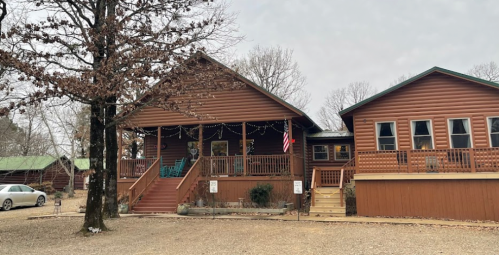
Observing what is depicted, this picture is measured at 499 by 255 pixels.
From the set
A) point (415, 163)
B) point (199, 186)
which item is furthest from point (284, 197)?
point (415, 163)

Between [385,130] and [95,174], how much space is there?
10988 millimetres

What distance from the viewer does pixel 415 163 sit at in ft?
43.8

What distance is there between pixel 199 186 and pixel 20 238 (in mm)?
7635

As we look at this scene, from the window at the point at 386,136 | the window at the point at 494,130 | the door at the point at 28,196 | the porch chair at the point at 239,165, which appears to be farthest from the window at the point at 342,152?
the door at the point at 28,196

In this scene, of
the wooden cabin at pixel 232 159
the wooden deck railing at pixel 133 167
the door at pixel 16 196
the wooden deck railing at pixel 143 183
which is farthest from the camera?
the door at pixel 16 196

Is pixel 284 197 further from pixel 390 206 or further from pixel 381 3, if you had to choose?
pixel 381 3

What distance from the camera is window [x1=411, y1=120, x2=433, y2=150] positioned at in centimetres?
1409

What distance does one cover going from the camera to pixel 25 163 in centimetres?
3156

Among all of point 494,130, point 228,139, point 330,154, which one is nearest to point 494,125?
point 494,130

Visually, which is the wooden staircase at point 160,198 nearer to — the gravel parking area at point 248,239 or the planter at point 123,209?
the planter at point 123,209

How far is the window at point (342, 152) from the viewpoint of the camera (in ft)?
64.4

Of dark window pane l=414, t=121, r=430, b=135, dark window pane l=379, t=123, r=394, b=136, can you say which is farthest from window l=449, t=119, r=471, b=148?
dark window pane l=379, t=123, r=394, b=136

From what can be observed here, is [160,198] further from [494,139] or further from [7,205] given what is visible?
[494,139]

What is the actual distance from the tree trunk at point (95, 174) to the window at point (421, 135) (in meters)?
11.6
